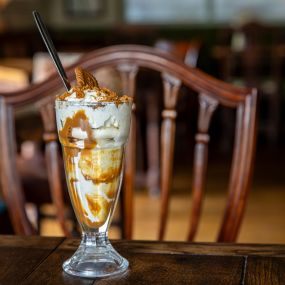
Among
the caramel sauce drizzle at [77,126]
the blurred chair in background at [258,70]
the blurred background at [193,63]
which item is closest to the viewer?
the caramel sauce drizzle at [77,126]

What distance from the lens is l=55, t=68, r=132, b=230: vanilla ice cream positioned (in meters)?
Answer: 0.75

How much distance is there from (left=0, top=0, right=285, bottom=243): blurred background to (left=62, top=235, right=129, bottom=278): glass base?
1782mm

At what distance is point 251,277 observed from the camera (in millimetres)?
770

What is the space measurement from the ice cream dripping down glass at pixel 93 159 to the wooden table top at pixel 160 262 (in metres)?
0.02

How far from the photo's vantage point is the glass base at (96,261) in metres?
0.78

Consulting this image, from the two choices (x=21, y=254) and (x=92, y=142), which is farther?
(x=21, y=254)

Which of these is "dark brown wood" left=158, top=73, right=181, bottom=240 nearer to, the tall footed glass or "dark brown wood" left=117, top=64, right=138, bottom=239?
"dark brown wood" left=117, top=64, right=138, bottom=239

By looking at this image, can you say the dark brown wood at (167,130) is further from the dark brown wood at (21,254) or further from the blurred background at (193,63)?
the blurred background at (193,63)

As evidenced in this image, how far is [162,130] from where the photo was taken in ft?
4.03

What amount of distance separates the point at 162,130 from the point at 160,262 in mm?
435

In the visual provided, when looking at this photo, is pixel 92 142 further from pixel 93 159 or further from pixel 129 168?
pixel 129 168

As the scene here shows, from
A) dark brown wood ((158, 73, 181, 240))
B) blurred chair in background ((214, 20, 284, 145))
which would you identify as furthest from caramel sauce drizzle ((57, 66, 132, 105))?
blurred chair in background ((214, 20, 284, 145))

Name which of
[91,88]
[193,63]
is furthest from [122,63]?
[193,63]

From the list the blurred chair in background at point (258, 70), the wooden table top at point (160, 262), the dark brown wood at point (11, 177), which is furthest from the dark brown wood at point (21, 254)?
the blurred chair in background at point (258, 70)
